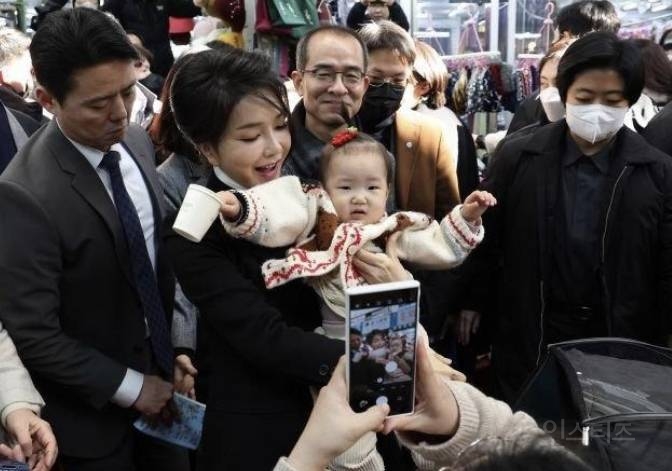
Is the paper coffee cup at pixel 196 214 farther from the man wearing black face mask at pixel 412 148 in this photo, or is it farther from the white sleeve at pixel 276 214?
the man wearing black face mask at pixel 412 148

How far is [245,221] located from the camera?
1.51m

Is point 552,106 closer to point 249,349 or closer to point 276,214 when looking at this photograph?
point 276,214

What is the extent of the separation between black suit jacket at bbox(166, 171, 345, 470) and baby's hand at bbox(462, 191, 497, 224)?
453 millimetres

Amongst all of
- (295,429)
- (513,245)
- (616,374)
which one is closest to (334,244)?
(295,429)

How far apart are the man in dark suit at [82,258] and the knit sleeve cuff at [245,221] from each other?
47cm

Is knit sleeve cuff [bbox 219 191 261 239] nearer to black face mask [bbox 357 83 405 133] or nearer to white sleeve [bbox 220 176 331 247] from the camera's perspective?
white sleeve [bbox 220 176 331 247]

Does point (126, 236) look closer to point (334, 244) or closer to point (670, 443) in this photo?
point (334, 244)

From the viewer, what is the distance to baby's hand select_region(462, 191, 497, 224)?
5.95 ft

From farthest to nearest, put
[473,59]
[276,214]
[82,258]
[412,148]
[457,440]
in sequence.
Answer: [473,59], [412,148], [82,258], [276,214], [457,440]

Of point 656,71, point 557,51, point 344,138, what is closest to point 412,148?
point 344,138

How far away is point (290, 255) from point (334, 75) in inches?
39.7

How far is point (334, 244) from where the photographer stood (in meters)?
1.67

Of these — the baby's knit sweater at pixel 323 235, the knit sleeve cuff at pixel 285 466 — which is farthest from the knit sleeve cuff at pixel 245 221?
the knit sleeve cuff at pixel 285 466

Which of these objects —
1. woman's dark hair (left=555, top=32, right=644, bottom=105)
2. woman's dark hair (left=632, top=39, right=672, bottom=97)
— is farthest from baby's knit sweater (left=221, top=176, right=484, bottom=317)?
woman's dark hair (left=632, top=39, right=672, bottom=97)
